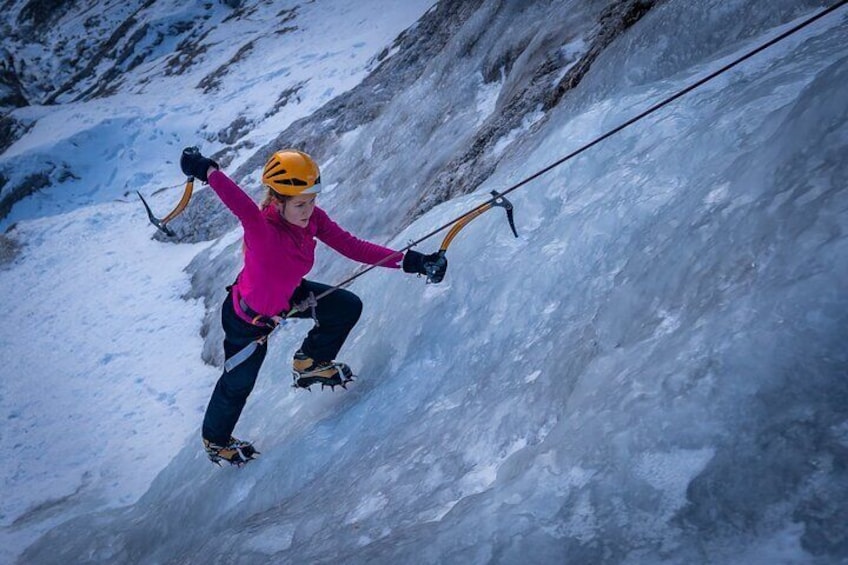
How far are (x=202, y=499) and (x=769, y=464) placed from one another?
4318 millimetres

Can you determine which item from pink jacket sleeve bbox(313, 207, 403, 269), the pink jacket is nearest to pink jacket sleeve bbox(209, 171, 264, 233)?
the pink jacket

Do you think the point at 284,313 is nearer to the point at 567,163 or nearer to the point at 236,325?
the point at 236,325

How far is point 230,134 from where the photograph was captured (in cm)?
1797

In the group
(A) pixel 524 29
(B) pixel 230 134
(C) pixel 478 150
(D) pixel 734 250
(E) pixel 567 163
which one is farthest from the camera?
(B) pixel 230 134

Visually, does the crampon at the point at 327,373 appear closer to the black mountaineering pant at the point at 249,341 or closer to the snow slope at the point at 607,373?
the black mountaineering pant at the point at 249,341

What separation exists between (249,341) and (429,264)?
1.48 meters

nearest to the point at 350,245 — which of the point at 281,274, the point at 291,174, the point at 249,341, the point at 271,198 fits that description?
the point at 281,274

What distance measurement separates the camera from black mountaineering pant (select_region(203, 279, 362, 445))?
Answer: 12.7 ft

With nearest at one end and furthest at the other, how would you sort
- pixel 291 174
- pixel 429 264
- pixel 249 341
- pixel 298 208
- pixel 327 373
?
pixel 291 174 → pixel 298 208 → pixel 429 264 → pixel 249 341 → pixel 327 373

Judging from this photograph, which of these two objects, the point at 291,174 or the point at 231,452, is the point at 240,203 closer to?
the point at 291,174

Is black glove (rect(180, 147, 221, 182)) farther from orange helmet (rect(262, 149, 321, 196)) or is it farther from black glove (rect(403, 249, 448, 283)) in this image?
black glove (rect(403, 249, 448, 283))

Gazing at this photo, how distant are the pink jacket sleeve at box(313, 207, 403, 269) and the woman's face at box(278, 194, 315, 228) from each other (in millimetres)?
346

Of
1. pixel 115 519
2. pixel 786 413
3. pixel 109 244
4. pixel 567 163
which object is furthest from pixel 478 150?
pixel 109 244

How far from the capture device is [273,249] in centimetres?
337
